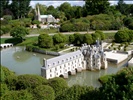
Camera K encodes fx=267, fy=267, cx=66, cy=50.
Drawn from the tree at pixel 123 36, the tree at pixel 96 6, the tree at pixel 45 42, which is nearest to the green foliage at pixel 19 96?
the tree at pixel 45 42

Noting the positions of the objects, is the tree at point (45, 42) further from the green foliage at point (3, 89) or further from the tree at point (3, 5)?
the tree at point (3, 5)

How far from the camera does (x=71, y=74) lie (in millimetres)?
29500

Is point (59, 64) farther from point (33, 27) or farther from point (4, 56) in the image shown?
point (33, 27)

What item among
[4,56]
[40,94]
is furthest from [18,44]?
[40,94]

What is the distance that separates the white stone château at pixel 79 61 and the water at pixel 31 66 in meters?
0.70

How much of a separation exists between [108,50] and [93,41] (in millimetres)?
4570

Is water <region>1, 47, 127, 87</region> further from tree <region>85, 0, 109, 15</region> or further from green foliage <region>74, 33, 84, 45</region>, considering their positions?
tree <region>85, 0, 109, 15</region>

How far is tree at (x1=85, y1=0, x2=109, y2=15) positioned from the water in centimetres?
2296

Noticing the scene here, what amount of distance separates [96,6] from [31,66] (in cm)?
3118

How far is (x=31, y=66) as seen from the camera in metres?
34.1

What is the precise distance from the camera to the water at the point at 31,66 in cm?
2816

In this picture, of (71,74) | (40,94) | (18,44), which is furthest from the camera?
(18,44)

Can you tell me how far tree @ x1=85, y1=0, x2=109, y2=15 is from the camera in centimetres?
5987

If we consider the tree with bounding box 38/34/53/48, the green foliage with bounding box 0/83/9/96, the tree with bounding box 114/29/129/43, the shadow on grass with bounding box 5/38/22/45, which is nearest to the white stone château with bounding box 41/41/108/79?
the green foliage with bounding box 0/83/9/96
